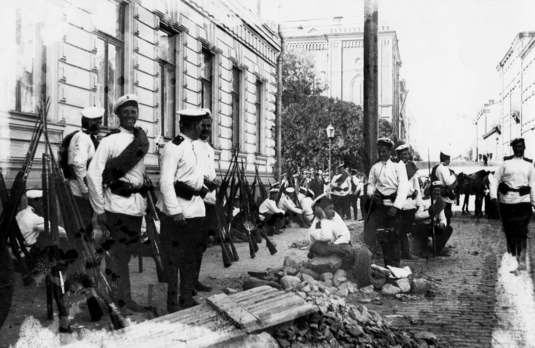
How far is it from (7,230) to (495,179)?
6115mm

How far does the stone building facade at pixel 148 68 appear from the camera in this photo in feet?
18.3

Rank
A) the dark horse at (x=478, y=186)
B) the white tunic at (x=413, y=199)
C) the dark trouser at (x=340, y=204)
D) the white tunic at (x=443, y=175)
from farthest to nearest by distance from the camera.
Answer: the dark horse at (x=478, y=186) → the dark trouser at (x=340, y=204) → the white tunic at (x=443, y=175) → the white tunic at (x=413, y=199)

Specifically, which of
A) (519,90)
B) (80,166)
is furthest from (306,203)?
(80,166)

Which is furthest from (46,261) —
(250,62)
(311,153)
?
(311,153)

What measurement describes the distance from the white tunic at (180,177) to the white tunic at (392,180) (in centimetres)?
309

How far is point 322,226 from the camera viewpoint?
7.11 metres

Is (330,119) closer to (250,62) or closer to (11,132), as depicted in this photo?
(250,62)

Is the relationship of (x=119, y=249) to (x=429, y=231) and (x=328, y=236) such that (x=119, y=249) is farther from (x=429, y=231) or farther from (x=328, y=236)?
(x=429, y=231)

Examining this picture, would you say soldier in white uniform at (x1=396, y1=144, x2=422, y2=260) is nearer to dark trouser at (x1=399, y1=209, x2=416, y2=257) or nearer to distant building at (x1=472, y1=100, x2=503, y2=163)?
dark trouser at (x1=399, y1=209, x2=416, y2=257)

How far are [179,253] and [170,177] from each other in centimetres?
69

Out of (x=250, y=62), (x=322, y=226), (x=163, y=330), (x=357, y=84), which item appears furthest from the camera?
(x=357, y=84)

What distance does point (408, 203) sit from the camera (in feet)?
25.5

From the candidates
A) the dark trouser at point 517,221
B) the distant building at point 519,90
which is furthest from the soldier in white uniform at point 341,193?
the dark trouser at point 517,221

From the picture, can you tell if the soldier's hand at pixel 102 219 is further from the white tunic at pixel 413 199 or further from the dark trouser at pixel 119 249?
the white tunic at pixel 413 199
